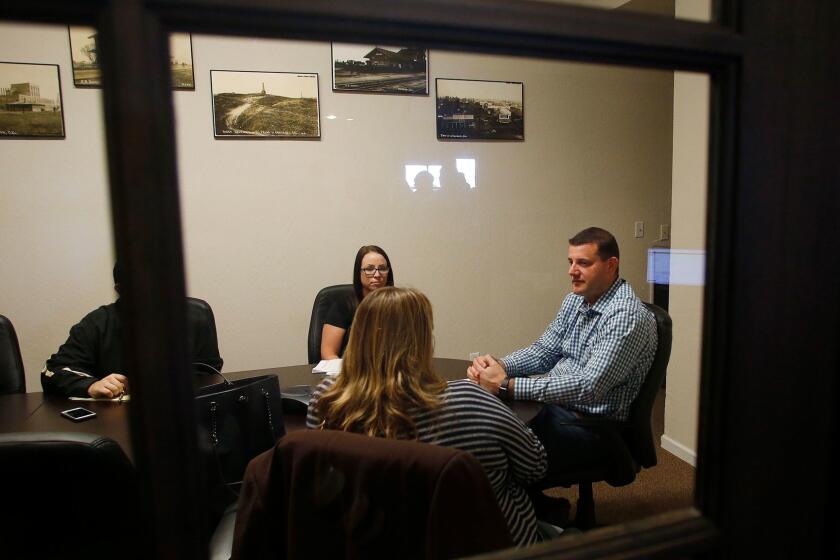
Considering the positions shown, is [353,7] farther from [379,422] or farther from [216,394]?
[216,394]

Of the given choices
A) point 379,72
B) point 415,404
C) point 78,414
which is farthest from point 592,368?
point 379,72

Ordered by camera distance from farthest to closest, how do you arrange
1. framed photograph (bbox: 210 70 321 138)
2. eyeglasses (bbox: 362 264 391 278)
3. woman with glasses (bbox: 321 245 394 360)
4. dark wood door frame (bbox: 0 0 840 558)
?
framed photograph (bbox: 210 70 321 138) → eyeglasses (bbox: 362 264 391 278) → woman with glasses (bbox: 321 245 394 360) → dark wood door frame (bbox: 0 0 840 558)

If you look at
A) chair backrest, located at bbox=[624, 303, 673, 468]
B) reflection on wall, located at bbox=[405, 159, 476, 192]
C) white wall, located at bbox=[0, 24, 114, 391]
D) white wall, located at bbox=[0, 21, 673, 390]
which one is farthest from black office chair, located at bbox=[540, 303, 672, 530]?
white wall, located at bbox=[0, 24, 114, 391]

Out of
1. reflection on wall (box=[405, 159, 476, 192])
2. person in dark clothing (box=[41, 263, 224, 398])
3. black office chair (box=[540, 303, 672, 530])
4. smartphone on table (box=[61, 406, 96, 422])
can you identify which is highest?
reflection on wall (box=[405, 159, 476, 192])

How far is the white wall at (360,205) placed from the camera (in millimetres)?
2668

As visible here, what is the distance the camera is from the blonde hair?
113cm

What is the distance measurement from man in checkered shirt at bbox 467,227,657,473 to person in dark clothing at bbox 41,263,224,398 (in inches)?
44.6

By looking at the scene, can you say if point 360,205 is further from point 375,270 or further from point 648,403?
point 648,403

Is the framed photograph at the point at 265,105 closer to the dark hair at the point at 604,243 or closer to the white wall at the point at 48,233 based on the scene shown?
the white wall at the point at 48,233

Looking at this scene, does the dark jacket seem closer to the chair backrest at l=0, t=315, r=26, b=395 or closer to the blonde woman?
the chair backrest at l=0, t=315, r=26, b=395

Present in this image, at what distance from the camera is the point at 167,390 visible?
0.28m

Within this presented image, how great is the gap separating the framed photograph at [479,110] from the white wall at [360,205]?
58 millimetres

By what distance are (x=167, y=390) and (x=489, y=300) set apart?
10.2 feet

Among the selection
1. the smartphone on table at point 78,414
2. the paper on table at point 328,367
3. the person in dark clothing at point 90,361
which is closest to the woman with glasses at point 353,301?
the paper on table at point 328,367
